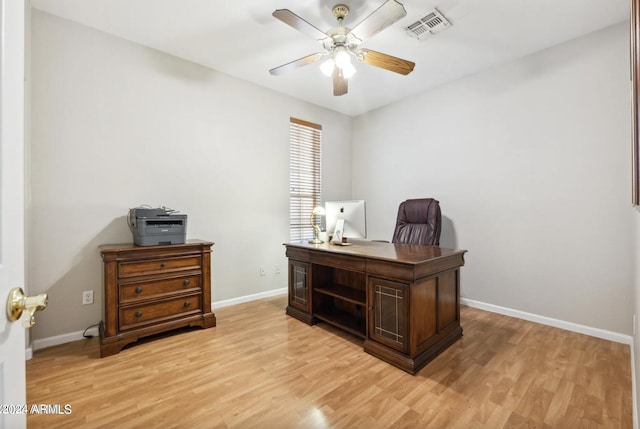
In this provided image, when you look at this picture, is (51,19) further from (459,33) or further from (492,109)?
(492,109)

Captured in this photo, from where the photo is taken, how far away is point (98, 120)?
2.62 meters

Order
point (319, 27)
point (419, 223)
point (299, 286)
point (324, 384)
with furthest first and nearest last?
point (419, 223)
point (299, 286)
point (319, 27)
point (324, 384)

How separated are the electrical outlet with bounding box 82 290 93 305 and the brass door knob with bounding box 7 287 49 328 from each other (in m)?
2.37

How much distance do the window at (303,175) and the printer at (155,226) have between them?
1730 millimetres

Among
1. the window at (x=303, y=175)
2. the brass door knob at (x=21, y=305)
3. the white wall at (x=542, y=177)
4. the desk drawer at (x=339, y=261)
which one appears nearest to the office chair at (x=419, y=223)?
the white wall at (x=542, y=177)

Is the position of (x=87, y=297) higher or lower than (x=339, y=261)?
lower

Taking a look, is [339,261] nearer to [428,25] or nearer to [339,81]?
[339,81]

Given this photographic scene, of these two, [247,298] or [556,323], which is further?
[247,298]

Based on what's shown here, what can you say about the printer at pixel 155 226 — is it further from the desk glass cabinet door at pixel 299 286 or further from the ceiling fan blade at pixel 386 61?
the ceiling fan blade at pixel 386 61

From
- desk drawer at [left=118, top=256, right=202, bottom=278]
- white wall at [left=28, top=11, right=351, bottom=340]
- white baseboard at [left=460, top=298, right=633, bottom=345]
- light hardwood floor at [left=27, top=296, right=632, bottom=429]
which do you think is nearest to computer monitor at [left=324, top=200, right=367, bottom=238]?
light hardwood floor at [left=27, top=296, right=632, bottom=429]

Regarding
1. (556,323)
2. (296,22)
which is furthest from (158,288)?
(556,323)

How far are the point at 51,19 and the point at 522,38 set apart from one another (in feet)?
13.9

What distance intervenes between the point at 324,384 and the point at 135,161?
266 cm

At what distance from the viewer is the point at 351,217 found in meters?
2.85
